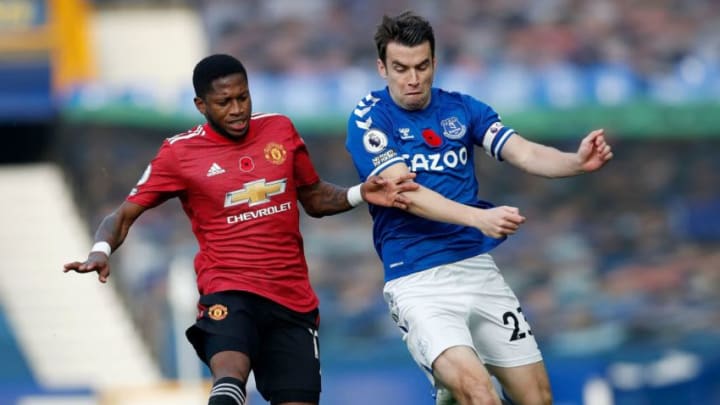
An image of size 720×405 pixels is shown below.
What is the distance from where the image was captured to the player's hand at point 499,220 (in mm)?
6637

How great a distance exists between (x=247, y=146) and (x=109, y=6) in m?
15.2

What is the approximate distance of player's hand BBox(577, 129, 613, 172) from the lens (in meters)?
6.98

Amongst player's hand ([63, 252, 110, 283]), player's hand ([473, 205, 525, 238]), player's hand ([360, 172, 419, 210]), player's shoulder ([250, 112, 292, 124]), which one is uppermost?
player's shoulder ([250, 112, 292, 124])

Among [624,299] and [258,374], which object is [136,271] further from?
[258,374]

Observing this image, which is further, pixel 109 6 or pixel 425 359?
pixel 109 6

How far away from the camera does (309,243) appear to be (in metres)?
19.0

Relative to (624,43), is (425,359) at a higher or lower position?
lower

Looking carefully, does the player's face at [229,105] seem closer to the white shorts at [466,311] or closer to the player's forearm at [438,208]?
the player's forearm at [438,208]

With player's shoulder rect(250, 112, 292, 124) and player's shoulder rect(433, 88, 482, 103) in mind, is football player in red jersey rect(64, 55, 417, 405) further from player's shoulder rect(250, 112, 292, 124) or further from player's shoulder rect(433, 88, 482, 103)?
player's shoulder rect(433, 88, 482, 103)

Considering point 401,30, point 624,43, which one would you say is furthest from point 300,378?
point 624,43

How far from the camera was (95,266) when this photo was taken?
22.8ft

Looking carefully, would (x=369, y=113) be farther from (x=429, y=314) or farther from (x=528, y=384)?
(x=528, y=384)

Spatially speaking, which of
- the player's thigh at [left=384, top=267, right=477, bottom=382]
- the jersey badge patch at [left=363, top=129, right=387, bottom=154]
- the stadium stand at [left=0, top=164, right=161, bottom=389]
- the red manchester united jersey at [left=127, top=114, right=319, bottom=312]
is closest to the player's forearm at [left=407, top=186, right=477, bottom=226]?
the jersey badge patch at [left=363, top=129, right=387, bottom=154]

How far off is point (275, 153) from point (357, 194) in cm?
48
